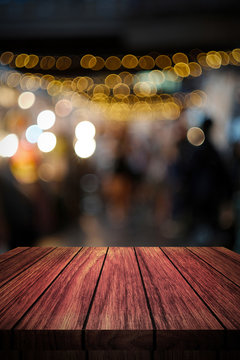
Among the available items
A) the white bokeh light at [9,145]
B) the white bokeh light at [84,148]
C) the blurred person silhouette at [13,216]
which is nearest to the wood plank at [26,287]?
the blurred person silhouette at [13,216]

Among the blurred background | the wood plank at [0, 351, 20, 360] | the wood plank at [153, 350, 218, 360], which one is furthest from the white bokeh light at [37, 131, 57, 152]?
the wood plank at [153, 350, 218, 360]

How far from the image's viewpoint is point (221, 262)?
53.4 inches

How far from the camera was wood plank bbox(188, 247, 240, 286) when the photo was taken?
1168mm

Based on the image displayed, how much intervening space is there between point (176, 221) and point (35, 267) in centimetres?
382

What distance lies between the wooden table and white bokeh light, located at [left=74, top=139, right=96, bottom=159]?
6.57 meters

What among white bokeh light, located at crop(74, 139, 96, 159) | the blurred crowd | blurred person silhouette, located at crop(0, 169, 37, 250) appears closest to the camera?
blurred person silhouette, located at crop(0, 169, 37, 250)

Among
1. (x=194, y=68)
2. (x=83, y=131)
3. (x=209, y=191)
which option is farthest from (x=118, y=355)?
(x=83, y=131)

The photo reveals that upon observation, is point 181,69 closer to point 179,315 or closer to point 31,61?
point 31,61

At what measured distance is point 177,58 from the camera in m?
6.12

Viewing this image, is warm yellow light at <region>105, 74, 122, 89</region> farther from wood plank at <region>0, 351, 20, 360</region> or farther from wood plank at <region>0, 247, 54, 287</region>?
wood plank at <region>0, 351, 20, 360</region>

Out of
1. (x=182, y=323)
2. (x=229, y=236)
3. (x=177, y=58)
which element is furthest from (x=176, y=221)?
(x=182, y=323)

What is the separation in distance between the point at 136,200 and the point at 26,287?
20.5ft

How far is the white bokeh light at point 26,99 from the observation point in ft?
21.1

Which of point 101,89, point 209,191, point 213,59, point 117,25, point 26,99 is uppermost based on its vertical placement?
point 117,25
